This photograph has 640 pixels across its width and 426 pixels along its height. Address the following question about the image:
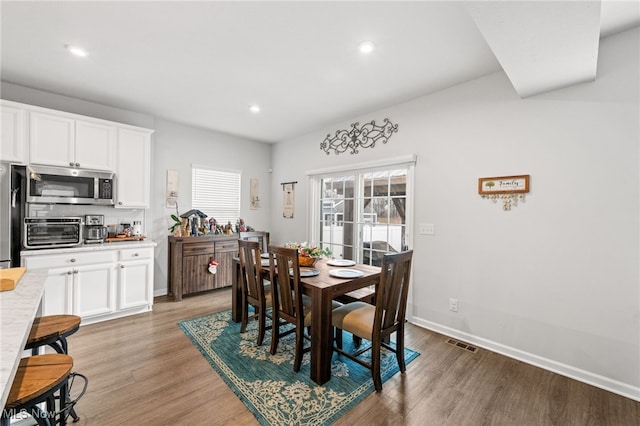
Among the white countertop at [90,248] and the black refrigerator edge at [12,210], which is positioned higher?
the black refrigerator edge at [12,210]

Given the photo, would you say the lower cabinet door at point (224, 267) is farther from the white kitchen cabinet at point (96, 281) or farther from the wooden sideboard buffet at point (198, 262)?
the white kitchen cabinet at point (96, 281)

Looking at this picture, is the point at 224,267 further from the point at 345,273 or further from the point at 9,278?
the point at 9,278

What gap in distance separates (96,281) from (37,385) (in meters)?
2.61

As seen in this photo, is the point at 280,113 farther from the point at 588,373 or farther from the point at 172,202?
the point at 588,373

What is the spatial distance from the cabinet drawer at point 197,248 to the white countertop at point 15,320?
Result: 7.78ft

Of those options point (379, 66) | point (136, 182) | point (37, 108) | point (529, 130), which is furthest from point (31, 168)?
point (529, 130)

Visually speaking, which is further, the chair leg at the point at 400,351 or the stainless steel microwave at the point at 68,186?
the stainless steel microwave at the point at 68,186

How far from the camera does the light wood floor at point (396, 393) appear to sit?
184 cm

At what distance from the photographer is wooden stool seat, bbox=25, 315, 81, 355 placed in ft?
4.70

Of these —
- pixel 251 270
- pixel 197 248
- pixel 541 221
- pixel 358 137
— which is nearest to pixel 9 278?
pixel 251 270

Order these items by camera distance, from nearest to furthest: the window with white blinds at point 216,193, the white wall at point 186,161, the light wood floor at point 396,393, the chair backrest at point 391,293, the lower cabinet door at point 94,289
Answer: the light wood floor at point 396,393
the chair backrest at point 391,293
the lower cabinet door at point 94,289
the white wall at point 186,161
the window with white blinds at point 216,193

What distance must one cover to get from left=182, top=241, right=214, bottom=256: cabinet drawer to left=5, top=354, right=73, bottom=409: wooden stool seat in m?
2.92

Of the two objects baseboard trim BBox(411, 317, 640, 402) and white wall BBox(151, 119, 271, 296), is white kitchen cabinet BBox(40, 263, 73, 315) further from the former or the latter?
baseboard trim BBox(411, 317, 640, 402)

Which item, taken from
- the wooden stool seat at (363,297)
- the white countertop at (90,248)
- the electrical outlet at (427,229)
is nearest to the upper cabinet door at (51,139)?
the white countertop at (90,248)
